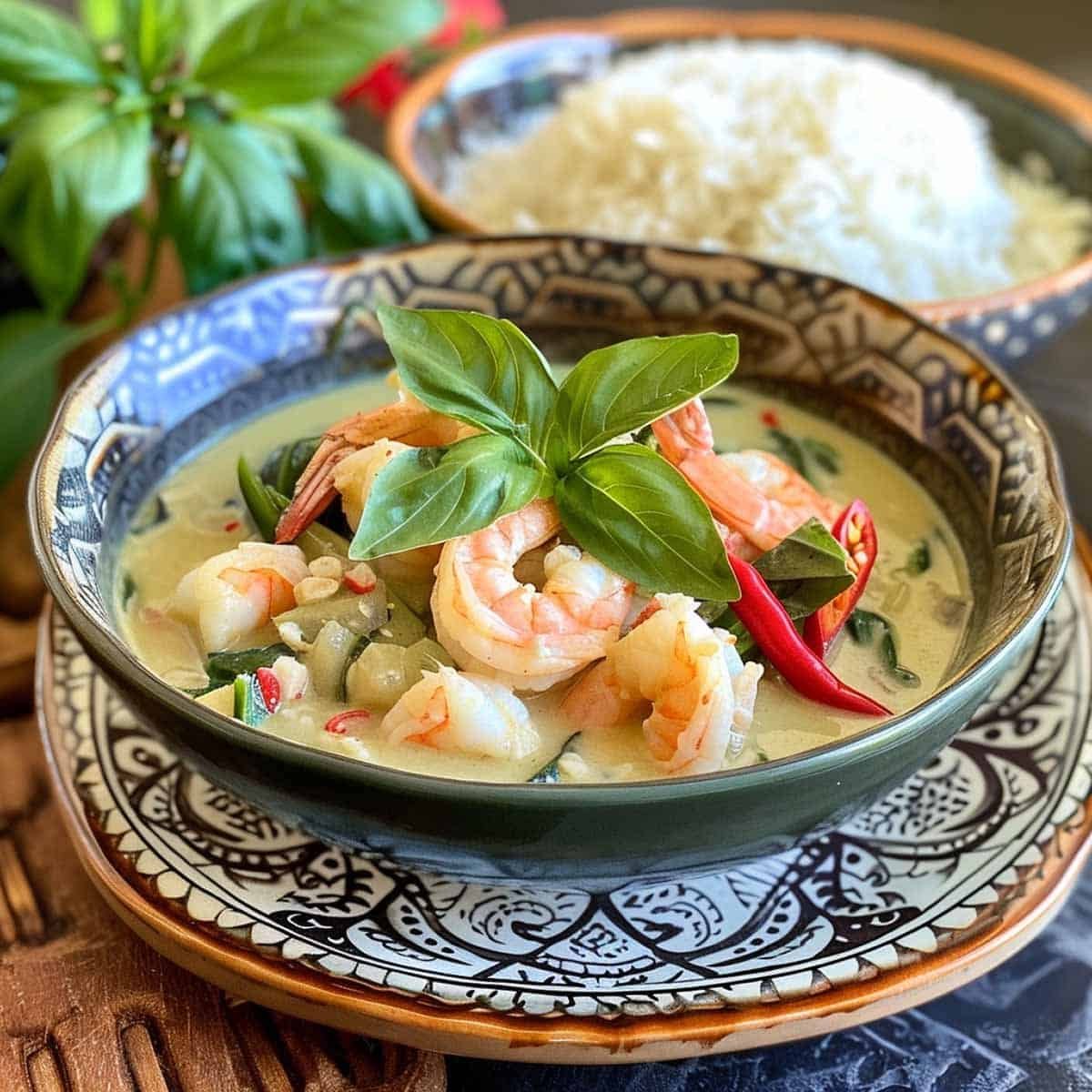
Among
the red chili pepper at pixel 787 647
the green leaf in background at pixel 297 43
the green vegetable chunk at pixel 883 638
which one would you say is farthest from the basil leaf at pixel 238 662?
the green leaf in background at pixel 297 43

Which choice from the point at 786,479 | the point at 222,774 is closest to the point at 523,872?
the point at 222,774

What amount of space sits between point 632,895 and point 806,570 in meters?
0.43

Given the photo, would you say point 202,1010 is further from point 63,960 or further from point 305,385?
point 305,385

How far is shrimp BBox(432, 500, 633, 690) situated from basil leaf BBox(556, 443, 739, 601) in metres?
0.03

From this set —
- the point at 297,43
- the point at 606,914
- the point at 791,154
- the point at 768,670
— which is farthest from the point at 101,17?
the point at 606,914

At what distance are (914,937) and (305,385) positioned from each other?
48.5 inches

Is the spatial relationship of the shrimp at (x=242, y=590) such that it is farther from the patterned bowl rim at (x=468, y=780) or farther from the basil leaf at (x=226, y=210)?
the basil leaf at (x=226, y=210)

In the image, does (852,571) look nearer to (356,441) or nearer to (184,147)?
(356,441)

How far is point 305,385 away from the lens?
7.00 feet

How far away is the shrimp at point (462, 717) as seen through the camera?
141 cm

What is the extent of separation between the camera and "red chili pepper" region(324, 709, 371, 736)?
1.49 meters

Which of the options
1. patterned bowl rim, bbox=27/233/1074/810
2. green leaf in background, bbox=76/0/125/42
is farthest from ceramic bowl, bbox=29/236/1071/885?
green leaf in background, bbox=76/0/125/42

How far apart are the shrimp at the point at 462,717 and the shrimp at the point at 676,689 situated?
8 centimetres

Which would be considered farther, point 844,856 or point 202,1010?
point 844,856
